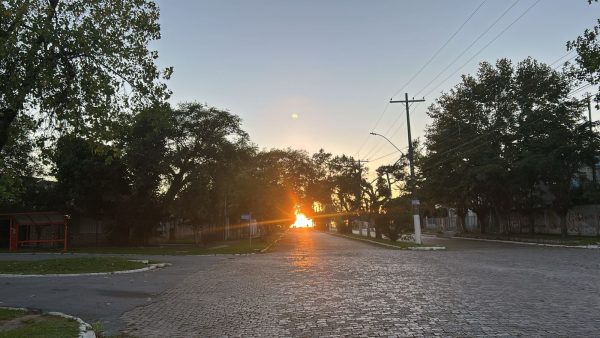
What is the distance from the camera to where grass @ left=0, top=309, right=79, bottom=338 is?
27.0 feet

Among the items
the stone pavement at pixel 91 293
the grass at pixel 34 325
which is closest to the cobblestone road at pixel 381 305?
the stone pavement at pixel 91 293

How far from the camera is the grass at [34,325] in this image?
824cm

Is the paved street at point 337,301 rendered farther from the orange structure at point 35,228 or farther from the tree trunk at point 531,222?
the tree trunk at point 531,222

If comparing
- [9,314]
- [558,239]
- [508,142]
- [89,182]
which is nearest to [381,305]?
[9,314]

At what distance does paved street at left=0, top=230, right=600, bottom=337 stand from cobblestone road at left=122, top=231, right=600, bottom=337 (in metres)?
0.02

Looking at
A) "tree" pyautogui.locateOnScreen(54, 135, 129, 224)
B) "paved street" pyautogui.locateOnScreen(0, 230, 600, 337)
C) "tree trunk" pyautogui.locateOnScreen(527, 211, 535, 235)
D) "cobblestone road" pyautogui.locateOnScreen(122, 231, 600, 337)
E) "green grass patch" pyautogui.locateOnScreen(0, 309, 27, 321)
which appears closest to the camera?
"cobblestone road" pyautogui.locateOnScreen(122, 231, 600, 337)

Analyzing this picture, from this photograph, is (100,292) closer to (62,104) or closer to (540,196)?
(62,104)

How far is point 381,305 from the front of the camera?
1102 centimetres

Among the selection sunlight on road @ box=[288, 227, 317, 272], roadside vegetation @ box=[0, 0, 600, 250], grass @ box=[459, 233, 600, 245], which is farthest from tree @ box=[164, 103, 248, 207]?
grass @ box=[459, 233, 600, 245]

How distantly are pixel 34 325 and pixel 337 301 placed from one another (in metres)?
6.20

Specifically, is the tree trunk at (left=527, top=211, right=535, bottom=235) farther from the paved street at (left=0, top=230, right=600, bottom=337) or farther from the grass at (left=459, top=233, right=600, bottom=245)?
the paved street at (left=0, top=230, right=600, bottom=337)

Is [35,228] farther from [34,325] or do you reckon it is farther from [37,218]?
[34,325]

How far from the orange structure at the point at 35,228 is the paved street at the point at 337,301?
19.8 metres

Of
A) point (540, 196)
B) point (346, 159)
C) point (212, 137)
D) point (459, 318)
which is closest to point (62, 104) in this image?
point (459, 318)
